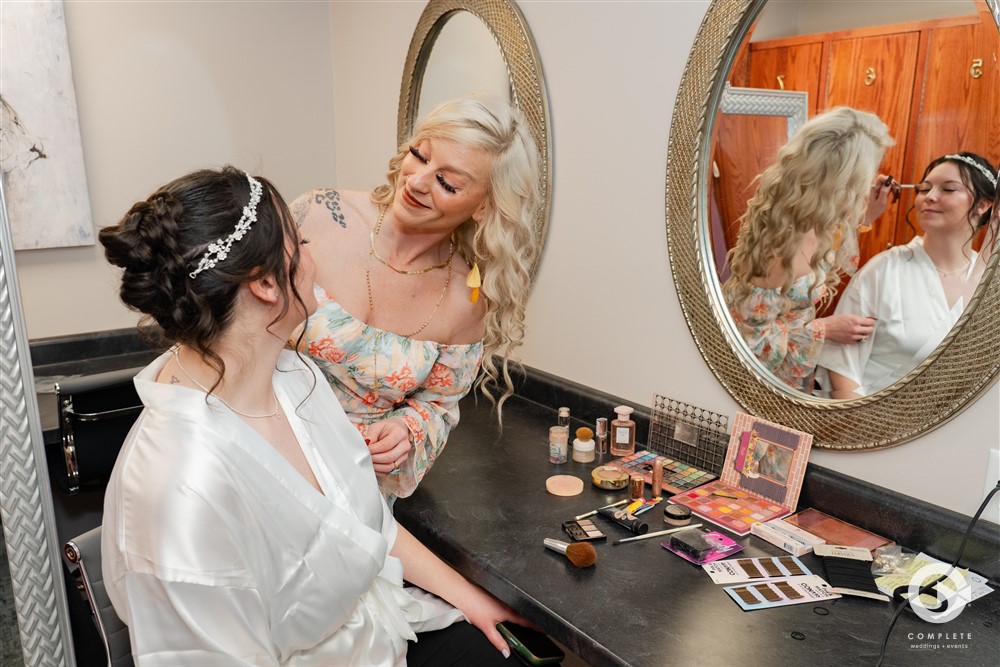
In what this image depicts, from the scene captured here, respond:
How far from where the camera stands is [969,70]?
111cm

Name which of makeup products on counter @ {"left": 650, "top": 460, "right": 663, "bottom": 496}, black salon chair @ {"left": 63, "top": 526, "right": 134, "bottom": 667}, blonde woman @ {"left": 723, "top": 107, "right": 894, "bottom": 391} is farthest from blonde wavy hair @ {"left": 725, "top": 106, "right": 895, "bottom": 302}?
black salon chair @ {"left": 63, "top": 526, "right": 134, "bottom": 667}

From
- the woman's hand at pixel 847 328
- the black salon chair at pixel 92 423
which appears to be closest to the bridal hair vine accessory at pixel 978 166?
the woman's hand at pixel 847 328

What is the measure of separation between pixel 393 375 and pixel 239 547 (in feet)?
2.14

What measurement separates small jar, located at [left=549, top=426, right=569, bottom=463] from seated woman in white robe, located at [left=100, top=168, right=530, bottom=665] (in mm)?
483

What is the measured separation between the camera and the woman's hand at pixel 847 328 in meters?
1.28

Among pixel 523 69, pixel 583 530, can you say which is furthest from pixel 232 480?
pixel 523 69

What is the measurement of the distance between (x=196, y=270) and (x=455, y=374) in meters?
0.76

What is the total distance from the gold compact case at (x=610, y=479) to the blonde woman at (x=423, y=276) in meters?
0.36

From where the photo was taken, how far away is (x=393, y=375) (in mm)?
1585

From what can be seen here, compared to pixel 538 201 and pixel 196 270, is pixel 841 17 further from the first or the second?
pixel 196 270

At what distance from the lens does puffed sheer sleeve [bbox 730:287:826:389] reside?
4.48 feet

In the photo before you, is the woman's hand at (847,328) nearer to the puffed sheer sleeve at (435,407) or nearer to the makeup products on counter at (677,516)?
the makeup products on counter at (677,516)

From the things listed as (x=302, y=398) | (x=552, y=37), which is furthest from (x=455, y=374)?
(x=552, y=37)

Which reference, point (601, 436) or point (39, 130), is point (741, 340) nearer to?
point (601, 436)
